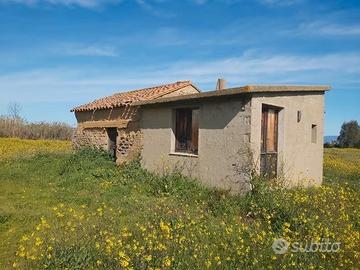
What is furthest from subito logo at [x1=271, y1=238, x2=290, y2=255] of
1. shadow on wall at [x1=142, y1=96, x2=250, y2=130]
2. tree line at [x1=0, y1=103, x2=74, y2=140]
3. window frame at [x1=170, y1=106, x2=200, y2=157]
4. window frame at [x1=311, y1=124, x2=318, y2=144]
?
tree line at [x1=0, y1=103, x2=74, y2=140]

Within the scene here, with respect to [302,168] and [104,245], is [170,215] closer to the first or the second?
[104,245]

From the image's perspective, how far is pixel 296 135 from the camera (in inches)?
440

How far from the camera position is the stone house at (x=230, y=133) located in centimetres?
930

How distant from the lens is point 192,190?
9.70 m

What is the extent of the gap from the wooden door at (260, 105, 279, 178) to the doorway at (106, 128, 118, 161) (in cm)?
719

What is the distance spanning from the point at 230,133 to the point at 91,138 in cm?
898

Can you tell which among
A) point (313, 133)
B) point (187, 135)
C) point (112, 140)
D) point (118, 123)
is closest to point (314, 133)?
point (313, 133)

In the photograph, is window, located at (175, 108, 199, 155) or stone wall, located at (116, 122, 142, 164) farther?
stone wall, located at (116, 122, 142, 164)

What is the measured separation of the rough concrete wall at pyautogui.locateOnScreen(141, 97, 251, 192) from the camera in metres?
9.27

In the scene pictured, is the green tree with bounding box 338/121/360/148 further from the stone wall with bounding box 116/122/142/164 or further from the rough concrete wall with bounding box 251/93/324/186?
the stone wall with bounding box 116/122/142/164

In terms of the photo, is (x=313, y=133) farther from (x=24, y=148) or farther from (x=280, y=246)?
(x=24, y=148)

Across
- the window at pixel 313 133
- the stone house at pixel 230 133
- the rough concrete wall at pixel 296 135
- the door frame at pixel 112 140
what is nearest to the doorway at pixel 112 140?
the door frame at pixel 112 140

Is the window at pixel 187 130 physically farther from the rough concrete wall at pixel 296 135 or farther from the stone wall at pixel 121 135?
the rough concrete wall at pixel 296 135

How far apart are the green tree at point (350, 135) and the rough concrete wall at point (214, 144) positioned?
150 feet
